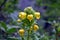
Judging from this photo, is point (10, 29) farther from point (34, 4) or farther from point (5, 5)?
point (34, 4)

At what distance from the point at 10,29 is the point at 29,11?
0.21 meters

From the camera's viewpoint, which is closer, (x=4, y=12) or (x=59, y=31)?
(x=59, y=31)

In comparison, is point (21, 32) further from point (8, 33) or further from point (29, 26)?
point (8, 33)

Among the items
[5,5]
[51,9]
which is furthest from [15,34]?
[51,9]

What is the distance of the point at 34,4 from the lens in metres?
3.26

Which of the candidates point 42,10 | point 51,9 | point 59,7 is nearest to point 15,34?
point 59,7

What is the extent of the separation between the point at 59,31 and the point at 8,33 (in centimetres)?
37

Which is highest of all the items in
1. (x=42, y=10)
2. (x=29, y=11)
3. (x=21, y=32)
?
(x=29, y=11)

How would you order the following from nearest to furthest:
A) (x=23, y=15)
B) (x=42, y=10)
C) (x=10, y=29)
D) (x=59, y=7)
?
(x=23, y=15) → (x=10, y=29) → (x=59, y=7) → (x=42, y=10)

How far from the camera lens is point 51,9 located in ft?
9.65

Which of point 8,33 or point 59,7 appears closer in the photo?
point 8,33

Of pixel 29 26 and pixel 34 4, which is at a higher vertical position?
pixel 29 26

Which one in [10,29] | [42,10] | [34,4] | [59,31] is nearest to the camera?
[10,29]

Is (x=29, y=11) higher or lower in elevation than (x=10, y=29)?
higher
